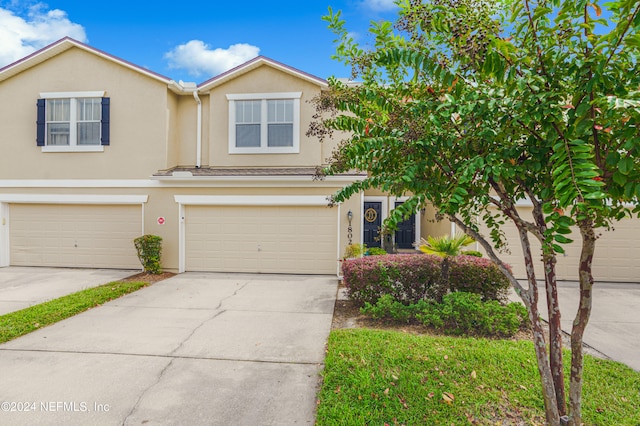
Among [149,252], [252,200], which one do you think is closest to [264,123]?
[252,200]

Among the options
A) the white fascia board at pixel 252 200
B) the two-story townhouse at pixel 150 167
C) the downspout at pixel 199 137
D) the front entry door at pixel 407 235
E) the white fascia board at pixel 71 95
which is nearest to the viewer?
the white fascia board at pixel 252 200

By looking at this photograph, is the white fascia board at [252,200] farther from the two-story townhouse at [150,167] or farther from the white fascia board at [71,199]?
the white fascia board at [71,199]

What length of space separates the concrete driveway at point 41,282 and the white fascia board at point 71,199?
209 centimetres

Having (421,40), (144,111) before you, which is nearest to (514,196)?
(421,40)

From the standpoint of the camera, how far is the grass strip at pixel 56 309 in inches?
212

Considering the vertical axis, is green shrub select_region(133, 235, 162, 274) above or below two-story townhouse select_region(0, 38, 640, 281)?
below

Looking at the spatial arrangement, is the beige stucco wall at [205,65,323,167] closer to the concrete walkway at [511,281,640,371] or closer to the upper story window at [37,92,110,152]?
the upper story window at [37,92,110,152]

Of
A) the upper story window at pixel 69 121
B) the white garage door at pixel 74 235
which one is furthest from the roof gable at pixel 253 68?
the white garage door at pixel 74 235

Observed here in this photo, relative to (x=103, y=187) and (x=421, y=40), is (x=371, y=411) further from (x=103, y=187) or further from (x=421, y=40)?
(x=103, y=187)

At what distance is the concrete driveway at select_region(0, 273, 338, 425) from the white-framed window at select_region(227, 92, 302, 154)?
17.8 ft

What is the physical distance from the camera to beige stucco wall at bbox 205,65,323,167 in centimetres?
1079

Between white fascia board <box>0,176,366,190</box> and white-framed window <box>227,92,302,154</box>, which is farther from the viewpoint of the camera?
white-framed window <box>227,92,302,154</box>

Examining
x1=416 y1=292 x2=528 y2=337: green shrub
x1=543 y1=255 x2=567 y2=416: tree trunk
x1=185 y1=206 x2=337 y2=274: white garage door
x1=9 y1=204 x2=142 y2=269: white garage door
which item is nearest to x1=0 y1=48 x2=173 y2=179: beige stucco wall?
x1=9 y1=204 x2=142 y2=269: white garage door

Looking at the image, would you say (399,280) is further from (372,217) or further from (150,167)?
(150,167)
